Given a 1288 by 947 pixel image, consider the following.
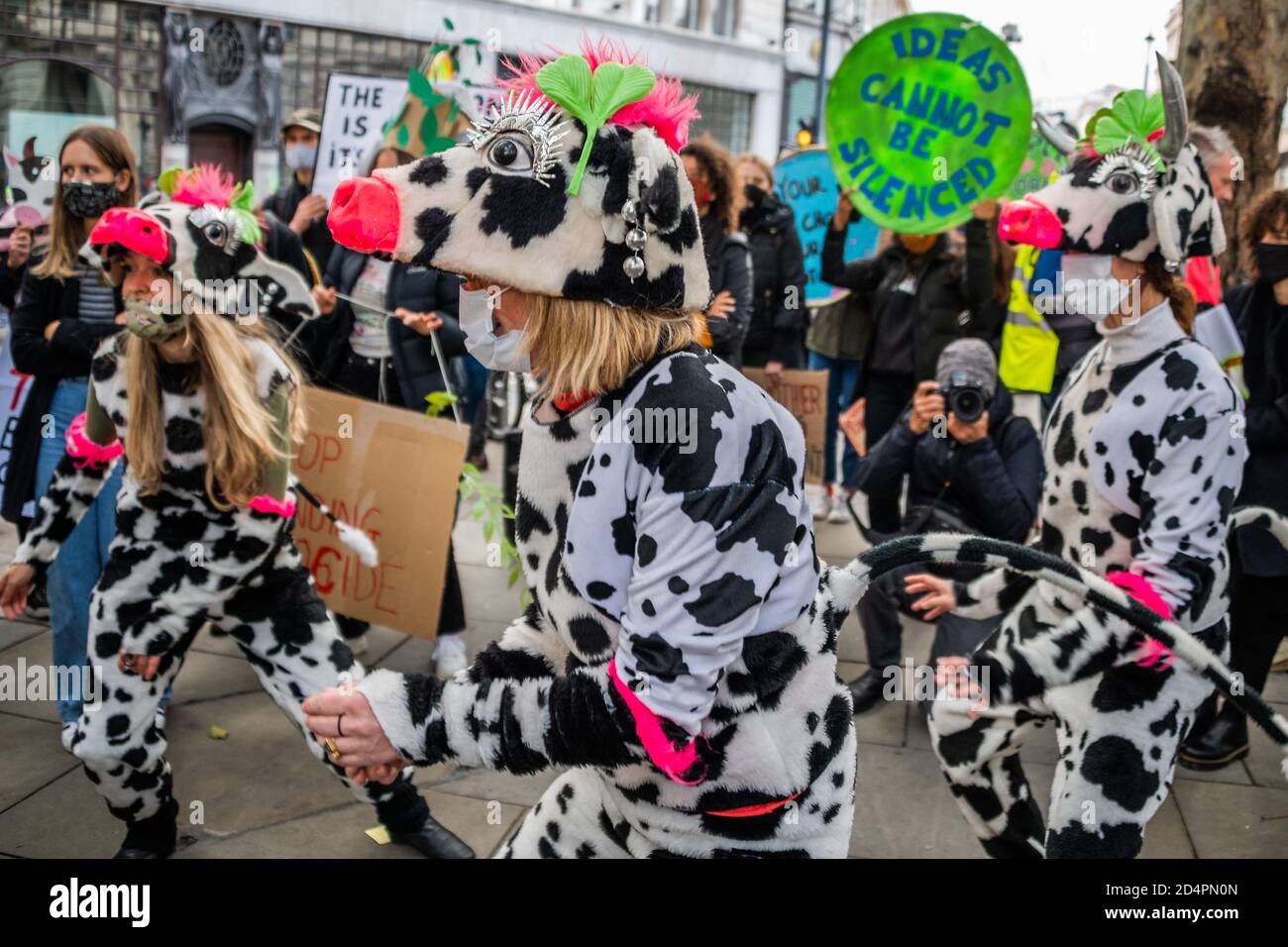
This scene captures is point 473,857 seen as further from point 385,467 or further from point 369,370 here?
point 369,370

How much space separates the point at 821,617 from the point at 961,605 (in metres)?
1.17

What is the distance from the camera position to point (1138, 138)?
2803 millimetres

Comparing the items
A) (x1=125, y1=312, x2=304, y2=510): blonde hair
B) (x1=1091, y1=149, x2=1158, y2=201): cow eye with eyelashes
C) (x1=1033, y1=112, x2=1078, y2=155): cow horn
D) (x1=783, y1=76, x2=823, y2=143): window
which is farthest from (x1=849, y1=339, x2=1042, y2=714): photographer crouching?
(x1=783, y1=76, x2=823, y2=143): window

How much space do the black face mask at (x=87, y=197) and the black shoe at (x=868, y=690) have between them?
128 inches

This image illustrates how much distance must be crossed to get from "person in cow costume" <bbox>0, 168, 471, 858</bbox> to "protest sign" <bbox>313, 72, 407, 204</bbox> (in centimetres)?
270

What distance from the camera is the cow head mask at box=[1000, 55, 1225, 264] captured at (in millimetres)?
2744

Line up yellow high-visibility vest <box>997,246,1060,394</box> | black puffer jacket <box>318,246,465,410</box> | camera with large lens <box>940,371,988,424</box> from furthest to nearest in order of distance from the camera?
yellow high-visibility vest <box>997,246,1060,394</box> → black puffer jacket <box>318,246,465,410</box> → camera with large lens <box>940,371,988,424</box>

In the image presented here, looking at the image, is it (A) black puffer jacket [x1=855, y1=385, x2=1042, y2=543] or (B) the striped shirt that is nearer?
(A) black puffer jacket [x1=855, y1=385, x2=1042, y2=543]

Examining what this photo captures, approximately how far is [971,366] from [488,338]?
99.8 inches

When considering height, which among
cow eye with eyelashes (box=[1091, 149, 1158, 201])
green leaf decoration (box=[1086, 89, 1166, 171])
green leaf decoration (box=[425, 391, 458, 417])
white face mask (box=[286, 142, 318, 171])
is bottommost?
green leaf decoration (box=[425, 391, 458, 417])

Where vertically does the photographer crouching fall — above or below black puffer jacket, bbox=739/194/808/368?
below

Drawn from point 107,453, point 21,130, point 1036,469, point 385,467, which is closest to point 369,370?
point 385,467

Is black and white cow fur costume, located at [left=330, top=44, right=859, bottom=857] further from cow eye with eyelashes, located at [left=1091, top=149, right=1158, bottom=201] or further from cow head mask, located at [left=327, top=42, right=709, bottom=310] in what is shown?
cow eye with eyelashes, located at [left=1091, top=149, right=1158, bottom=201]

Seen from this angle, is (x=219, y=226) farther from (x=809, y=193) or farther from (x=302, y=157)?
(x=809, y=193)
